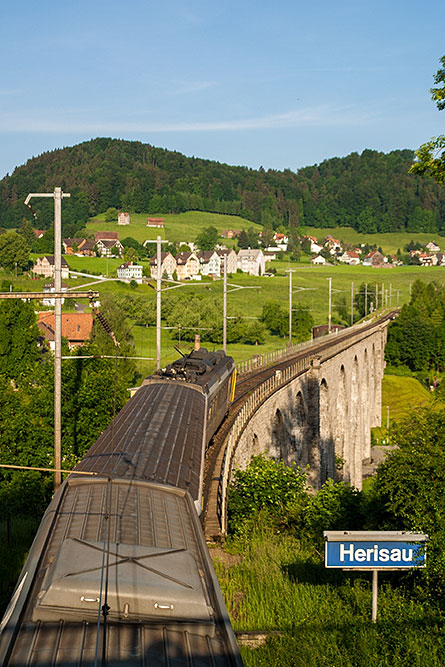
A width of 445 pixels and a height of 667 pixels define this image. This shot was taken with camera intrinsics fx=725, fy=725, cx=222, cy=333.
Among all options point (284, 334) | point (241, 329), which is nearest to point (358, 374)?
point (241, 329)

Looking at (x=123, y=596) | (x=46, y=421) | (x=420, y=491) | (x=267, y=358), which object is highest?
(x=123, y=596)

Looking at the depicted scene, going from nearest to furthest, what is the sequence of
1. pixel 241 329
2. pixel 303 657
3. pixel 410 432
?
pixel 303 657 → pixel 410 432 → pixel 241 329

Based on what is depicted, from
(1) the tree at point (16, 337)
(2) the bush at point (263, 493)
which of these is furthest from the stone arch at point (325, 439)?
(1) the tree at point (16, 337)

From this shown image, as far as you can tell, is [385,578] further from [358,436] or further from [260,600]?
[358,436]

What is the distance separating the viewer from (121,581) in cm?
852

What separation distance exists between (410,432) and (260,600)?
297 inches

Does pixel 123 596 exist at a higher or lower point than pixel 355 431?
higher

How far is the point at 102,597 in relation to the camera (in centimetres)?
816

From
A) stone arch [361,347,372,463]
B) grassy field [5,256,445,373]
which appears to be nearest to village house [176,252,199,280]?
grassy field [5,256,445,373]

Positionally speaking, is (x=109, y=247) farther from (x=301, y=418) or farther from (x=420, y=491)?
(x=420, y=491)

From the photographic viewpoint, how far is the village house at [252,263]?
195 m

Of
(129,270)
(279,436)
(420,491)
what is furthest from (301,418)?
(129,270)

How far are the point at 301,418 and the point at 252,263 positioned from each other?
147242 millimetres

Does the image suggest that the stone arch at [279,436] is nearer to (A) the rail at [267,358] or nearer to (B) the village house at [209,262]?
(A) the rail at [267,358]
